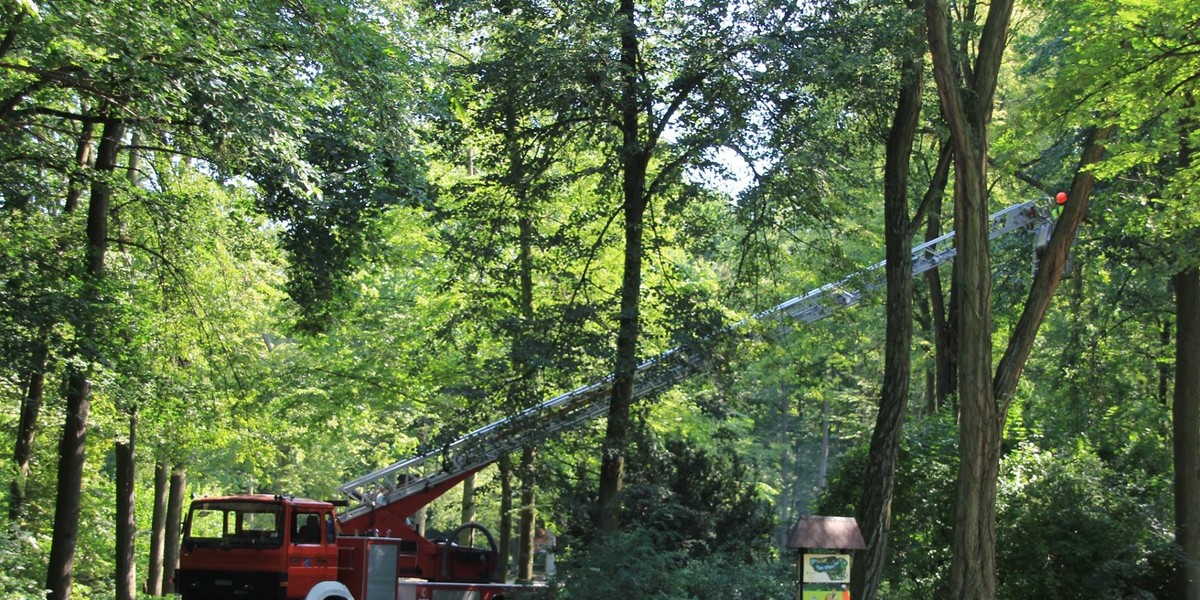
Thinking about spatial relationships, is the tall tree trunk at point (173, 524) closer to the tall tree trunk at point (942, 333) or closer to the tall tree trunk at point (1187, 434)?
the tall tree trunk at point (942, 333)

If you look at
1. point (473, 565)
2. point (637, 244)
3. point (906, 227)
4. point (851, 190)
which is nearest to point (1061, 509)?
point (906, 227)

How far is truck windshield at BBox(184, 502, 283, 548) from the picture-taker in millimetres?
15781

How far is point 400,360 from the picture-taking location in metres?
24.5

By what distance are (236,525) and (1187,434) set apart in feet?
46.6

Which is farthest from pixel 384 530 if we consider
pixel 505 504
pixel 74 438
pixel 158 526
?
pixel 158 526

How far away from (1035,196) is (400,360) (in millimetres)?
14858

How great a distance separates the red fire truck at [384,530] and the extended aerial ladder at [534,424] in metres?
0.02

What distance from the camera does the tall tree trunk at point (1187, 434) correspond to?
15.3 meters

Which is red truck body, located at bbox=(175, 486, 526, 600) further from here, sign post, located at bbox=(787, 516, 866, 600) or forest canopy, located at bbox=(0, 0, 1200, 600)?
sign post, located at bbox=(787, 516, 866, 600)

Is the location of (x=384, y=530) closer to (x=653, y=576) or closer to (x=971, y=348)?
(x=653, y=576)

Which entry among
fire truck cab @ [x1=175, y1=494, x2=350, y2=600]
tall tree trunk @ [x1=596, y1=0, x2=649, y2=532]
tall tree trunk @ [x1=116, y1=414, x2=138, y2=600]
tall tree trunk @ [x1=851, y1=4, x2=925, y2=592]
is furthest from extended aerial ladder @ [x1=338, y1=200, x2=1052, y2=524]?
tall tree trunk @ [x1=116, y1=414, x2=138, y2=600]

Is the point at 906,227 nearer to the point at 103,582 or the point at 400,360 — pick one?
the point at 400,360

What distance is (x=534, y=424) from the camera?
56.6 feet

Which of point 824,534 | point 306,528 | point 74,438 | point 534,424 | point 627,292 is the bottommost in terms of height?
point 306,528
